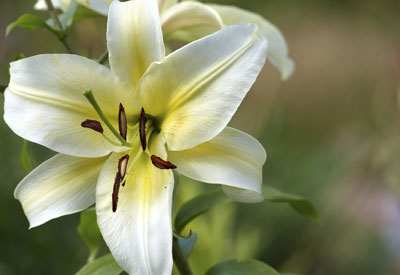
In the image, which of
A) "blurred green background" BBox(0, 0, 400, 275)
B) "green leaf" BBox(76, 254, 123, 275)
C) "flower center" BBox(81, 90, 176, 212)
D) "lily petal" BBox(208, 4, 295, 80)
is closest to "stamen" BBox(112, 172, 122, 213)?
"flower center" BBox(81, 90, 176, 212)

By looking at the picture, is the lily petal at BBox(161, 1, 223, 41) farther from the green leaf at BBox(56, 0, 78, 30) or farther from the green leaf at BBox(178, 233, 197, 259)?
the green leaf at BBox(178, 233, 197, 259)

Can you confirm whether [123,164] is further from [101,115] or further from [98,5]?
[98,5]

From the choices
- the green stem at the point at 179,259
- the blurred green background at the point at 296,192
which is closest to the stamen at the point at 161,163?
the green stem at the point at 179,259

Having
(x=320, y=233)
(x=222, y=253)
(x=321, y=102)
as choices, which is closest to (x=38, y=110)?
(x=222, y=253)

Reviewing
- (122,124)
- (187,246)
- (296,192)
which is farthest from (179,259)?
(296,192)

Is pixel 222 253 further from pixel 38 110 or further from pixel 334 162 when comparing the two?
pixel 38 110

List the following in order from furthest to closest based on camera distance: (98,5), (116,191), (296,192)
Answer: (296,192) < (98,5) < (116,191)

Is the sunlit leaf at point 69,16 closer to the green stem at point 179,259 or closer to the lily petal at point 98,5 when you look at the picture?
the lily petal at point 98,5
